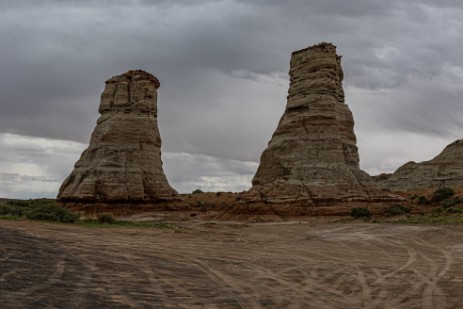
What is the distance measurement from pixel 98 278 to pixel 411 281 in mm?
6827

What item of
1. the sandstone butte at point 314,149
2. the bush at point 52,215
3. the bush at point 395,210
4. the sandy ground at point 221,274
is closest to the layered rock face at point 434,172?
the sandstone butte at point 314,149

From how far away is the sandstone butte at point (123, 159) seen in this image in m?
41.6

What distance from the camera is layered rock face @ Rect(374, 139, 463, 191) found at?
7000 centimetres

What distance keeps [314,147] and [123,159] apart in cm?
1853

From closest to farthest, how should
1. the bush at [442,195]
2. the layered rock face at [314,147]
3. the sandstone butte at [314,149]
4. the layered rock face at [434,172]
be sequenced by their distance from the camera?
1. the sandstone butte at [314,149]
2. the layered rock face at [314,147]
3. the bush at [442,195]
4. the layered rock face at [434,172]

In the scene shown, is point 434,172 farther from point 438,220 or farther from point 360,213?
point 438,220

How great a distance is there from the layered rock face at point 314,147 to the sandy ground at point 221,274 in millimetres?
18792

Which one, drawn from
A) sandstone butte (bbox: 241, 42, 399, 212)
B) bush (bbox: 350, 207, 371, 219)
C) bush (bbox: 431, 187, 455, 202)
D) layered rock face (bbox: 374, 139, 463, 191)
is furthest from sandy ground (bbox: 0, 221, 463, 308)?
layered rock face (bbox: 374, 139, 463, 191)

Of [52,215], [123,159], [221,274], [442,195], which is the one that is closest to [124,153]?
[123,159]

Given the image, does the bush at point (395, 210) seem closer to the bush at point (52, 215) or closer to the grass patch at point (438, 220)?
the grass patch at point (438, 220)

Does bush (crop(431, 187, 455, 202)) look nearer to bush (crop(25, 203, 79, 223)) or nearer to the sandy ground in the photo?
the sandy ground

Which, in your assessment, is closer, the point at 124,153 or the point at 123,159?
the point at 123,159

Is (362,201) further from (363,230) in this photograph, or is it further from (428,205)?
(363,230)

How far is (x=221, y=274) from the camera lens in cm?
1066
